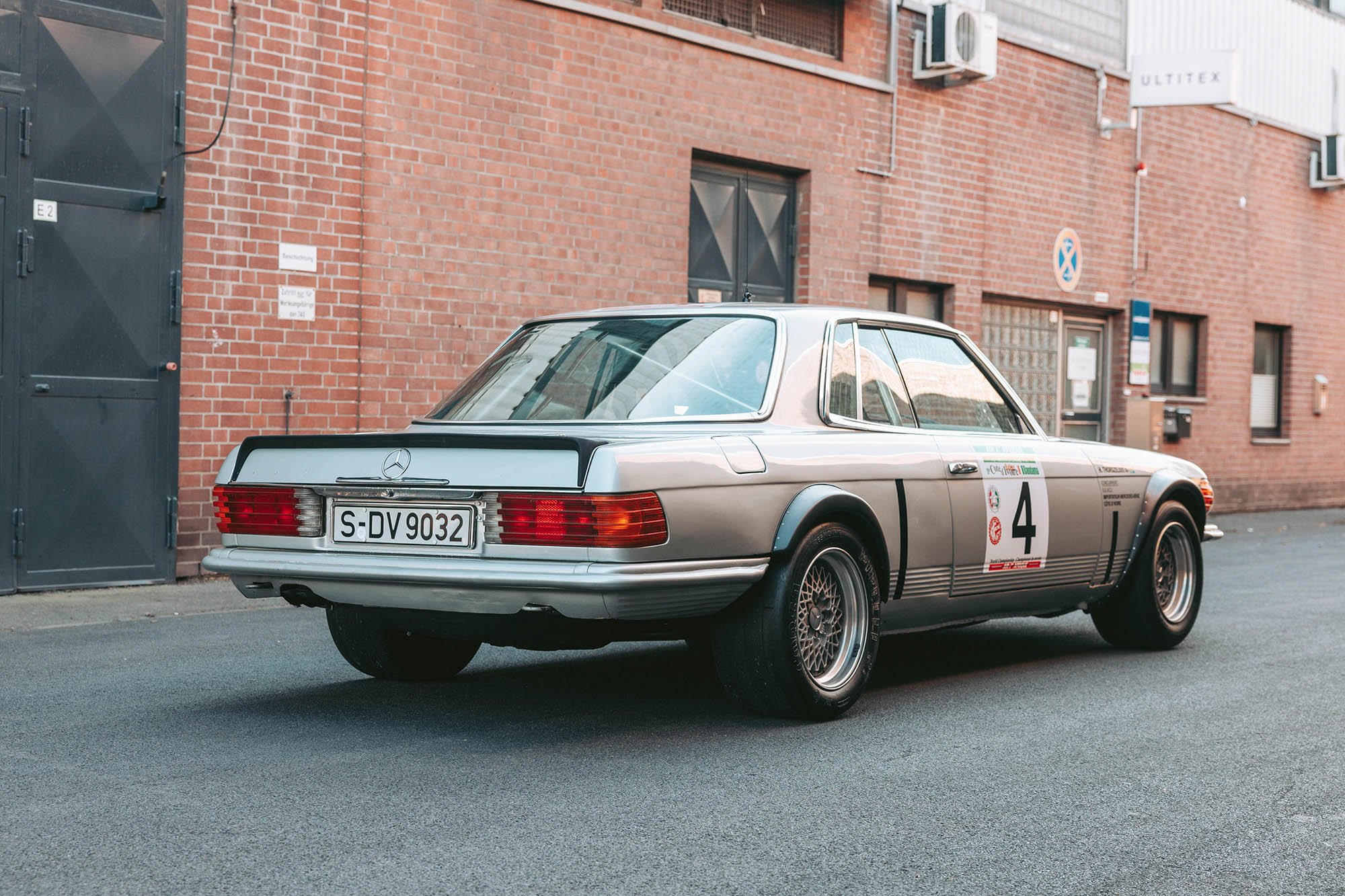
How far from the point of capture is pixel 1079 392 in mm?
18125

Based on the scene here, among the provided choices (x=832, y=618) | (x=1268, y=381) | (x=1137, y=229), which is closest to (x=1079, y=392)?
(x=1137, y=229)

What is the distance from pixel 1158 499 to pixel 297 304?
239 inches

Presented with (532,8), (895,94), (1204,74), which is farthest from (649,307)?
(1204,74)

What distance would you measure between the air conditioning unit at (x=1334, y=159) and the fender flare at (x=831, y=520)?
60.1 ft

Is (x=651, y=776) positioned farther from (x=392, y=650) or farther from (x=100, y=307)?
(x=100, y=307)

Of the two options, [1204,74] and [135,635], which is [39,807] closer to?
[135,635]

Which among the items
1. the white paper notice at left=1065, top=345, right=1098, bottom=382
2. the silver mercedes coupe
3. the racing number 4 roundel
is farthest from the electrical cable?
the white paper notice at left=1065, top=345, right=1098, bottom=382

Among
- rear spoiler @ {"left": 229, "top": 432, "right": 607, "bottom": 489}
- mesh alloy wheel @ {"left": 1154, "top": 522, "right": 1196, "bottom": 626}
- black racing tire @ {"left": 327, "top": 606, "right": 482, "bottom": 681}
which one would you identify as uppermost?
rear spoiler @ {"left": 229, "top": 432, "right": 607, "bottom": 489}

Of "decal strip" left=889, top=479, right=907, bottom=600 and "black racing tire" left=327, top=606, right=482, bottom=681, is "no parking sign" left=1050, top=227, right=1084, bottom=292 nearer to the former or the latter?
"decal strip" left=889, top=479, right=907, bottom=600

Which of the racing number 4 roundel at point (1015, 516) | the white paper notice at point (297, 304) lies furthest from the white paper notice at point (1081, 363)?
the racing number 4 roundel at point (1015, 516)

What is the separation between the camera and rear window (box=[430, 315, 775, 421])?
5.51 metres

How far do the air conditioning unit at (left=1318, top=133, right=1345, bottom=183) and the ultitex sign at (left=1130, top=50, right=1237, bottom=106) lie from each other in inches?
194

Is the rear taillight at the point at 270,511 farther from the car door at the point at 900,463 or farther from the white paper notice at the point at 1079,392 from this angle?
the white paper notice at the point at 1079,392

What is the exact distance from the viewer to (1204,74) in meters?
17.2
